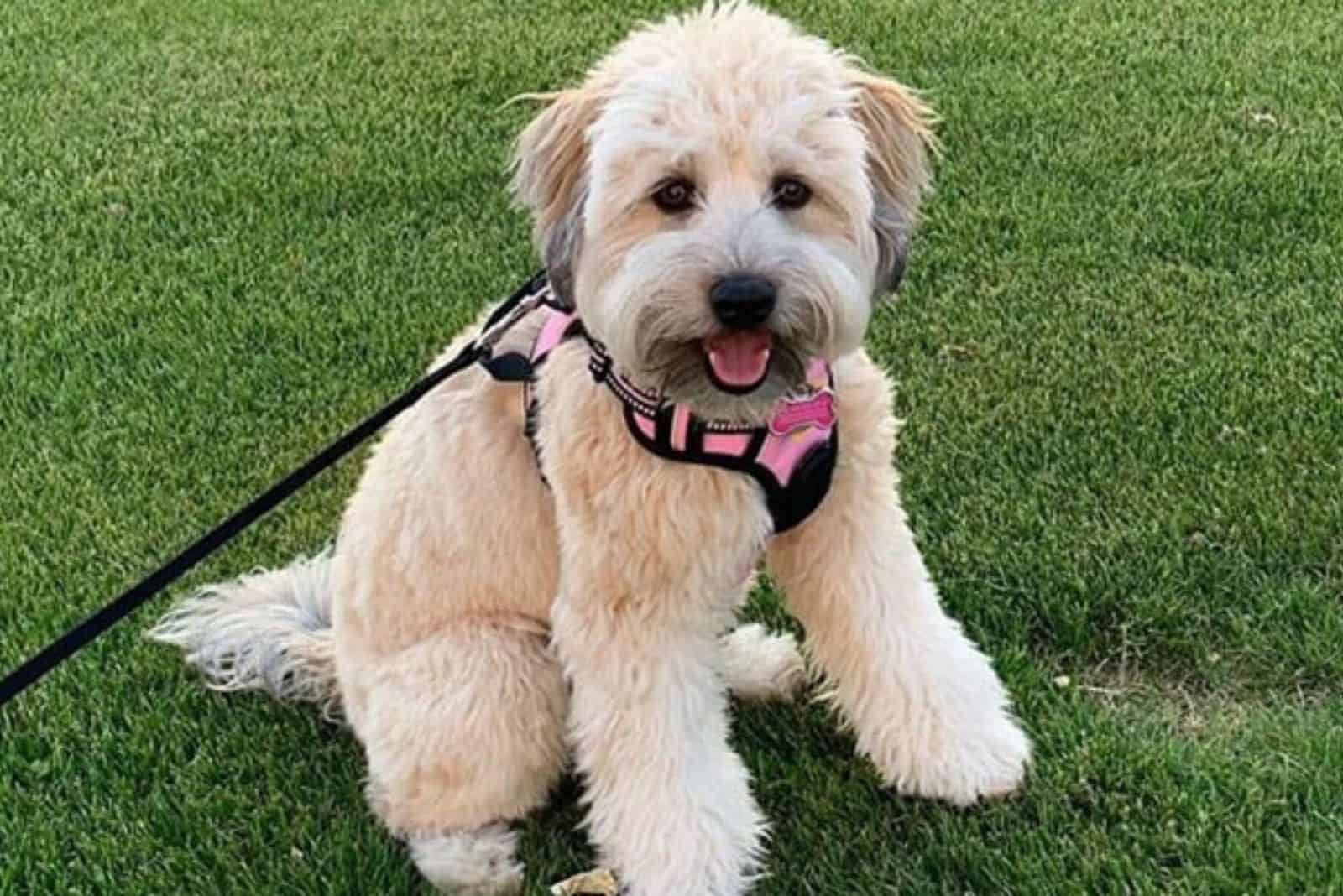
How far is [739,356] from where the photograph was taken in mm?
2947

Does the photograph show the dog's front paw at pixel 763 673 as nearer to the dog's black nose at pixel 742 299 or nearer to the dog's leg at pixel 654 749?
the dog's leg at pixel 654 749

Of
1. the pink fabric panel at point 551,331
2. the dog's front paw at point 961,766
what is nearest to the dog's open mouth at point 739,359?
the pink fabric panel at point 551,331

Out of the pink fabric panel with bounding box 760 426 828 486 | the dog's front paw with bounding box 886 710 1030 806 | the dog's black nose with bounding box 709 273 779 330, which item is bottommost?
the dog's front paw with bounding box 886 710 1030 806

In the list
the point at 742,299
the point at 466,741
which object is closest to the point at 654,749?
the point at 466,741

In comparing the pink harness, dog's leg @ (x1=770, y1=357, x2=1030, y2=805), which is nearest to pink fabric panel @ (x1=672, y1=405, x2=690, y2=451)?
the pink harness

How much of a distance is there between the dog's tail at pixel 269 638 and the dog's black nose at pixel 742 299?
148 cm

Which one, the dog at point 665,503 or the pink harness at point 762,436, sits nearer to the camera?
the dog at point 665,503

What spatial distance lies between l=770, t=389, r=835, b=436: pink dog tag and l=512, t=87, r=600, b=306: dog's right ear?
16.7 inches

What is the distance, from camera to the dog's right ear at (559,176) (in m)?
2.97

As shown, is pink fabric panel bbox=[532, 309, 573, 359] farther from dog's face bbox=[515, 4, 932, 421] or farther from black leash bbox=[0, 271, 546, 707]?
dog's face bbox=[515, 4, 932, 421]

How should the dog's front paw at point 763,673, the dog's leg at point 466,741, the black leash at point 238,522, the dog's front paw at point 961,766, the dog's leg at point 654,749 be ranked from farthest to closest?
1. the dog's front paw at point 763,673
2. the dog's front paw at point 961,766
3. the dog's leg at point 466,741
4. the dog's leg at point 654,749
5. the black leash at point 238,522

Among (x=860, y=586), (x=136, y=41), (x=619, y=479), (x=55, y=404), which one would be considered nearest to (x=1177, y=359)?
(x=860, y=586)

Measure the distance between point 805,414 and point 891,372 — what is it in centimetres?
210

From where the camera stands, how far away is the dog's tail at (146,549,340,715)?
4.00 meters
